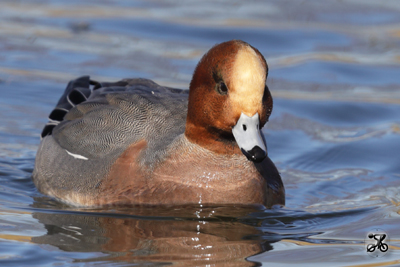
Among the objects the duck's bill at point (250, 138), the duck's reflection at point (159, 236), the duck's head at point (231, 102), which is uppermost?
the duck's head at point (231, 102)

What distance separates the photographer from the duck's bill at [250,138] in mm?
5012

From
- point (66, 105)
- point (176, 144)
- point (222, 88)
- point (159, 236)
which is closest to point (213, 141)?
point (176, 144)

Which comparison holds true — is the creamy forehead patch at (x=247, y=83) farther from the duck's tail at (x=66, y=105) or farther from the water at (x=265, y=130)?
the duck's tail at (x=66, y=105)

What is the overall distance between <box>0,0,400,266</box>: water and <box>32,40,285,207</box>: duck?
16 centimetres

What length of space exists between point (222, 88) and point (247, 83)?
0.26 metres

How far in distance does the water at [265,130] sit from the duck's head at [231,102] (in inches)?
24.9

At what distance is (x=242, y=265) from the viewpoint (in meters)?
4.78

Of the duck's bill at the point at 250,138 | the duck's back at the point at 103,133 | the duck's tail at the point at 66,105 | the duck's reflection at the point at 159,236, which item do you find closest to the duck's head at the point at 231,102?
the duck's bill at the point at 250,138

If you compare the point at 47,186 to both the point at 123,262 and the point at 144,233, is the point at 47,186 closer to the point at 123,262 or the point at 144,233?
the point at 144,233

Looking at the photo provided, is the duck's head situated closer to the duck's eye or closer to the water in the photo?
the duck's eye

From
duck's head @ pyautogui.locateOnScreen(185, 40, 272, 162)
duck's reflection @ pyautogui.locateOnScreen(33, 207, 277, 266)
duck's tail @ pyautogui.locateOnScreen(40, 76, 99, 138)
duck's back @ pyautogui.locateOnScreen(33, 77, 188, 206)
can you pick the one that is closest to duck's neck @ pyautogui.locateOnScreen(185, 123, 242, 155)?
duck's head @ pyautogui.locateOnScreen(185, 40, 272, 162)

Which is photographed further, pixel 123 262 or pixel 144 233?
pixel 144 233

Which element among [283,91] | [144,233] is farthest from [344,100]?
[144,233]

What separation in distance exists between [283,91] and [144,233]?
188 inches
